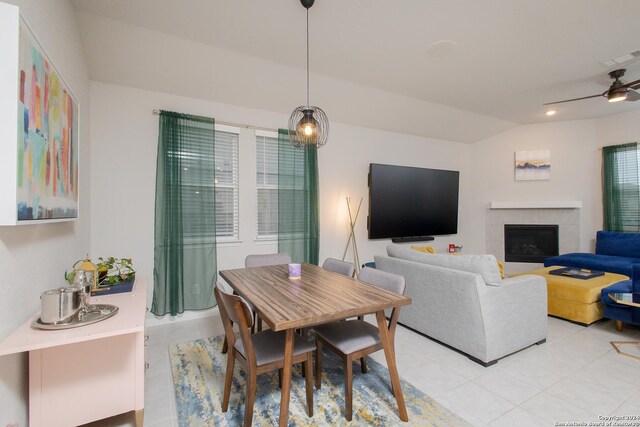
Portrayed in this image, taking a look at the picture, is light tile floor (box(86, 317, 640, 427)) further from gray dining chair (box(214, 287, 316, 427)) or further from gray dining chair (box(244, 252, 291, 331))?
gray dining chair (box(244, 252, 291, 331))

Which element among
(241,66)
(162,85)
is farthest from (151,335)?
(241,66)

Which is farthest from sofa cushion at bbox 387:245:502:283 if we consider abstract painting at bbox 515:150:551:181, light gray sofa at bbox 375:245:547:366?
abstract painting at bbox 515:150:551:181

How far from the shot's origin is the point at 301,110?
2336 millimetres

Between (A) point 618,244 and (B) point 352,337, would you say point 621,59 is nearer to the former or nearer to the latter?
(A) point 618,244

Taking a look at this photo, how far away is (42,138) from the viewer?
4.58 feet

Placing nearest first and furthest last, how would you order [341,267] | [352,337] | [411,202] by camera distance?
1. [352,337]
2. [341,267]
3. [411,202]

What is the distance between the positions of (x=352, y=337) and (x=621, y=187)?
5.62 meters

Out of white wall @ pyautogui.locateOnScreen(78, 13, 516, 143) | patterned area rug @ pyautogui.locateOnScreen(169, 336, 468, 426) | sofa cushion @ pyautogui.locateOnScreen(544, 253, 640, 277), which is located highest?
white wall @ pyautogui.locateOnScreen(78, 13, 516, 143)

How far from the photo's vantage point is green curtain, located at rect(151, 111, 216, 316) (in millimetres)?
3111

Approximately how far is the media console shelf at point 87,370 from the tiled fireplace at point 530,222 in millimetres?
5982

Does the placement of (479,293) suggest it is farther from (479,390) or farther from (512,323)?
(479,390)

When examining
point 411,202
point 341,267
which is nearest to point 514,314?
point 341,267

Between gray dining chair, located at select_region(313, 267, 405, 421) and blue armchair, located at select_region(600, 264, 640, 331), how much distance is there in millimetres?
2237


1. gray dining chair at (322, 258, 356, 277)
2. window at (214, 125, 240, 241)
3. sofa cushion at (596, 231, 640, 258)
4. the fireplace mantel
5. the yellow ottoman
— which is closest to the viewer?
gray dining chair at (322, 258, 356, 277)
